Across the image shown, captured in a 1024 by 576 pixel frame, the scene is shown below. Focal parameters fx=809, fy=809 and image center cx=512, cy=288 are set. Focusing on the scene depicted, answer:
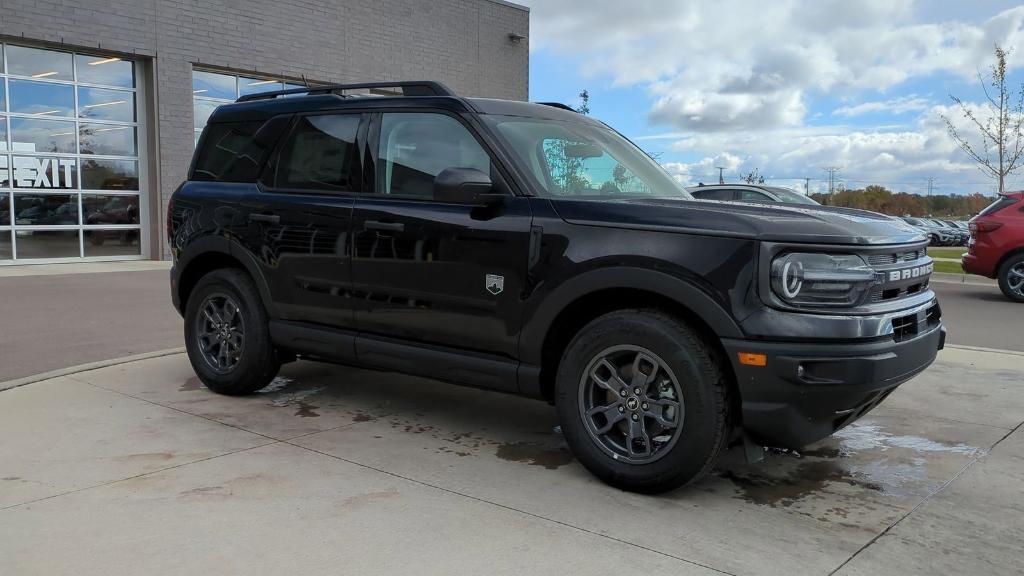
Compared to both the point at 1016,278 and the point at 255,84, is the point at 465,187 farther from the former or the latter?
the point at 255,84

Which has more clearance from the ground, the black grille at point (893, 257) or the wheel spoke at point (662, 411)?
the black grille at point (893, 257)

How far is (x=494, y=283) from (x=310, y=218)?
147 centimetres

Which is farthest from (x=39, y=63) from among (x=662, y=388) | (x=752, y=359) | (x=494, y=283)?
(x=752, y=359)

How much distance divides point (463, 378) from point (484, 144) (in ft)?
4.14

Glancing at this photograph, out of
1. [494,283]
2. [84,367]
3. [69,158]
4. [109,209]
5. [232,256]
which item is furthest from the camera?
[109,209]

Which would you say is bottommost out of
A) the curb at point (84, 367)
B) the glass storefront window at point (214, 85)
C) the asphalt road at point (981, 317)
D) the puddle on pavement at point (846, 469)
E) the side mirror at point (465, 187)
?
the puddle on pavement at point (846, 469)

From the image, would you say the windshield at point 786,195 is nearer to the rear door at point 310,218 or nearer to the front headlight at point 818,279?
the rear door at point 310,218

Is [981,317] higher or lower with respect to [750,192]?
lower

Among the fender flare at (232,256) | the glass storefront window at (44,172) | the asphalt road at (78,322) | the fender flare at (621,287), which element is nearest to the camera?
the fender flare at (621,287)

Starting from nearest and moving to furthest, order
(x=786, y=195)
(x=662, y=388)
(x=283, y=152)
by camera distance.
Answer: (x=662, y=388) → (x=283, y=152) → (x=786, y=195)

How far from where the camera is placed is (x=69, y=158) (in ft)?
61.0

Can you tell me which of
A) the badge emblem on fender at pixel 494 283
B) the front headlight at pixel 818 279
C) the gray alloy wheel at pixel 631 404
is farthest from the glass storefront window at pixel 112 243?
the front headlight at pixel 818 279

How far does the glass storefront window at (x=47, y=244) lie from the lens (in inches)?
704

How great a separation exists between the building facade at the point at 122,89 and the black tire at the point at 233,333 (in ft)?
48.6
